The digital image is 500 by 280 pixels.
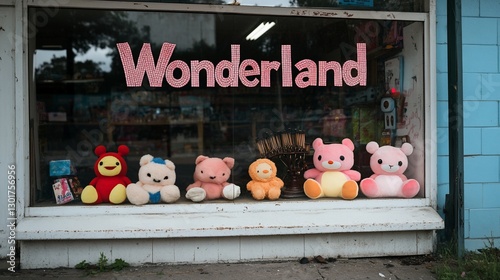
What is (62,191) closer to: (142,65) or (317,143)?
(142,65)

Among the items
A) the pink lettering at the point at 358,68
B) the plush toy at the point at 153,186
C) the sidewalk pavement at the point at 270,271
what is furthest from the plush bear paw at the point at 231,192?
the pink lettering at the point at 358,68

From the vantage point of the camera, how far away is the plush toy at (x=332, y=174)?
457 centimetres

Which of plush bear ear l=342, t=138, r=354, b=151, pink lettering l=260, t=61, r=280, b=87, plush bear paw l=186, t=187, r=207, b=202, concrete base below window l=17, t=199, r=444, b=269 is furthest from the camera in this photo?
plush bear ear l=342, t=138, r=354, b=151

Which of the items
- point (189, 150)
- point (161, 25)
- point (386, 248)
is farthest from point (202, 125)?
point (386, 248)

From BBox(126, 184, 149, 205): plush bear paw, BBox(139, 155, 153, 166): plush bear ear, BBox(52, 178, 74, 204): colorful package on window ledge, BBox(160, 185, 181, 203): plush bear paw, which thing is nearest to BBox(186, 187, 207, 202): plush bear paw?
BBox(160, 185, 181, 203): plush bear paw

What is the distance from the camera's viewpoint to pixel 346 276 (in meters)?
4.00

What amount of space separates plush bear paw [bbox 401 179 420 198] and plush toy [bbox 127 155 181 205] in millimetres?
2315

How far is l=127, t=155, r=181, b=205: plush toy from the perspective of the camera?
436 cm

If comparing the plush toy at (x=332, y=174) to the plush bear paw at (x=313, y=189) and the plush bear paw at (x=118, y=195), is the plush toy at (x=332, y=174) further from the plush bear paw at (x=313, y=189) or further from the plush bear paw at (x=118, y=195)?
the plush bear paw at (x=118, y=195)

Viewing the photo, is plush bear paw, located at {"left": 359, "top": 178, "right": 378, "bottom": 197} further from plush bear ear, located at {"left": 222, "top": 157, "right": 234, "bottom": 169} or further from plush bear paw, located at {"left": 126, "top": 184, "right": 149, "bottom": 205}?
plush bear paw, located at {"left": 126, "top": 184, "right": 149, "bottom": 205}

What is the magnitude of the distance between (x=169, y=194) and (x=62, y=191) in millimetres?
1098

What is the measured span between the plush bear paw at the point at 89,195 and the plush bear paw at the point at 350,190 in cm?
248

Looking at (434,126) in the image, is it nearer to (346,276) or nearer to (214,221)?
(346,276)

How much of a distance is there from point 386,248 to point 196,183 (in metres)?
2.03
